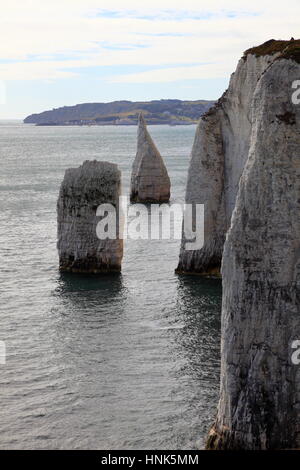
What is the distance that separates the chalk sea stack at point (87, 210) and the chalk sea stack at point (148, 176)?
23.4 m

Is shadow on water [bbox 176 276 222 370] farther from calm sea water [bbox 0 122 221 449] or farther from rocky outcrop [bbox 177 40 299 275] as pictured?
rocky outcrop [bbox 177 40 299 275]

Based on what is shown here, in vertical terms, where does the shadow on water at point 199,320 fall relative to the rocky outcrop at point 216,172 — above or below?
below

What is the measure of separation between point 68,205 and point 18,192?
113 ft

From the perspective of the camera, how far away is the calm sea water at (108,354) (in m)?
18.6

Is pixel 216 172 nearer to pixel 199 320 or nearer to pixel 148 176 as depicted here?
pixel 199 320

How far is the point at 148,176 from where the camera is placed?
185 ft

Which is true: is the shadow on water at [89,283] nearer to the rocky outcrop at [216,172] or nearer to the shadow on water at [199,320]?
the shadow on water at [199,320]

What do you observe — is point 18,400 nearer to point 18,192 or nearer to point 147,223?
point 147,223

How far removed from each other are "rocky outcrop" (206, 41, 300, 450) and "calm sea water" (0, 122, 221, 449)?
314 centimetres

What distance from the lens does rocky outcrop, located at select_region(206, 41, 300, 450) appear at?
14508 mm

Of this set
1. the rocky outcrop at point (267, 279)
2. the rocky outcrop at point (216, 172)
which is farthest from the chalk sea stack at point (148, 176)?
the rocky outcrop at point (267, 279)

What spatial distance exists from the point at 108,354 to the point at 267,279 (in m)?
9.85

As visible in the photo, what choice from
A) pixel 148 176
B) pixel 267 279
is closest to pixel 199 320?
pixel 267 279

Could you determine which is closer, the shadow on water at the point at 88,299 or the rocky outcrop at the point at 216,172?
the shadow on water at the point at 88,299
